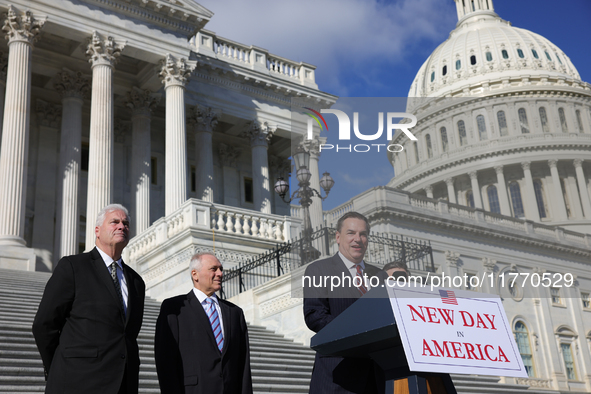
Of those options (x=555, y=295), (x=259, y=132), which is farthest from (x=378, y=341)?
(x=555, y=295)

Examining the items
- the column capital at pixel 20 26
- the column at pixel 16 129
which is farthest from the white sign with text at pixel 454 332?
the column capital at pixel 20 26

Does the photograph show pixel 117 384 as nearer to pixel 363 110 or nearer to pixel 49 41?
pixel 363 110

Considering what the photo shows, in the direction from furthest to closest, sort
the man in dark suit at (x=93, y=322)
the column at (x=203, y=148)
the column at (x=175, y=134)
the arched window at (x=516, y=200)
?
the arched window at (x=516, y=200)
the column at (x=203, y=148)
the column at (x=175, y=134)
the man in dark suit at (x=93, y=322)

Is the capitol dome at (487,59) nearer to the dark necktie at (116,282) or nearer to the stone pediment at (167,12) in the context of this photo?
the stone pediment at (167,12)

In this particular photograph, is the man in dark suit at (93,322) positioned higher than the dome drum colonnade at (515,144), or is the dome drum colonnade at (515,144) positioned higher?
the dome drum colonnade at (515,144)

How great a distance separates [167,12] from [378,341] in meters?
24.1

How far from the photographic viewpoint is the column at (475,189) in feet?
242

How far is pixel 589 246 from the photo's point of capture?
44.5m

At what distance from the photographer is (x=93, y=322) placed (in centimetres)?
424

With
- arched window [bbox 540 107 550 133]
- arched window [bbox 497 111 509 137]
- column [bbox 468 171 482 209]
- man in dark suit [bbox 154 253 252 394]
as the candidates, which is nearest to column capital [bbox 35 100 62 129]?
man in dark suit [bbox 154 253 252 394]

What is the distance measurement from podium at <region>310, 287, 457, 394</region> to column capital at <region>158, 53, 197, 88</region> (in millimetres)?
22765

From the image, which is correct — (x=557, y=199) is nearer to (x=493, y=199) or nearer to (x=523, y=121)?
(x=493, y=199)

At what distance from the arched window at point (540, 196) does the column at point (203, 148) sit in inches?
2148

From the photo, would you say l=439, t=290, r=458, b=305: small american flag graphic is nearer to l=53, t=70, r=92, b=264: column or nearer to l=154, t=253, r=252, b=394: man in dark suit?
l=154, t=253, r=252, b=394: man in dark suit
